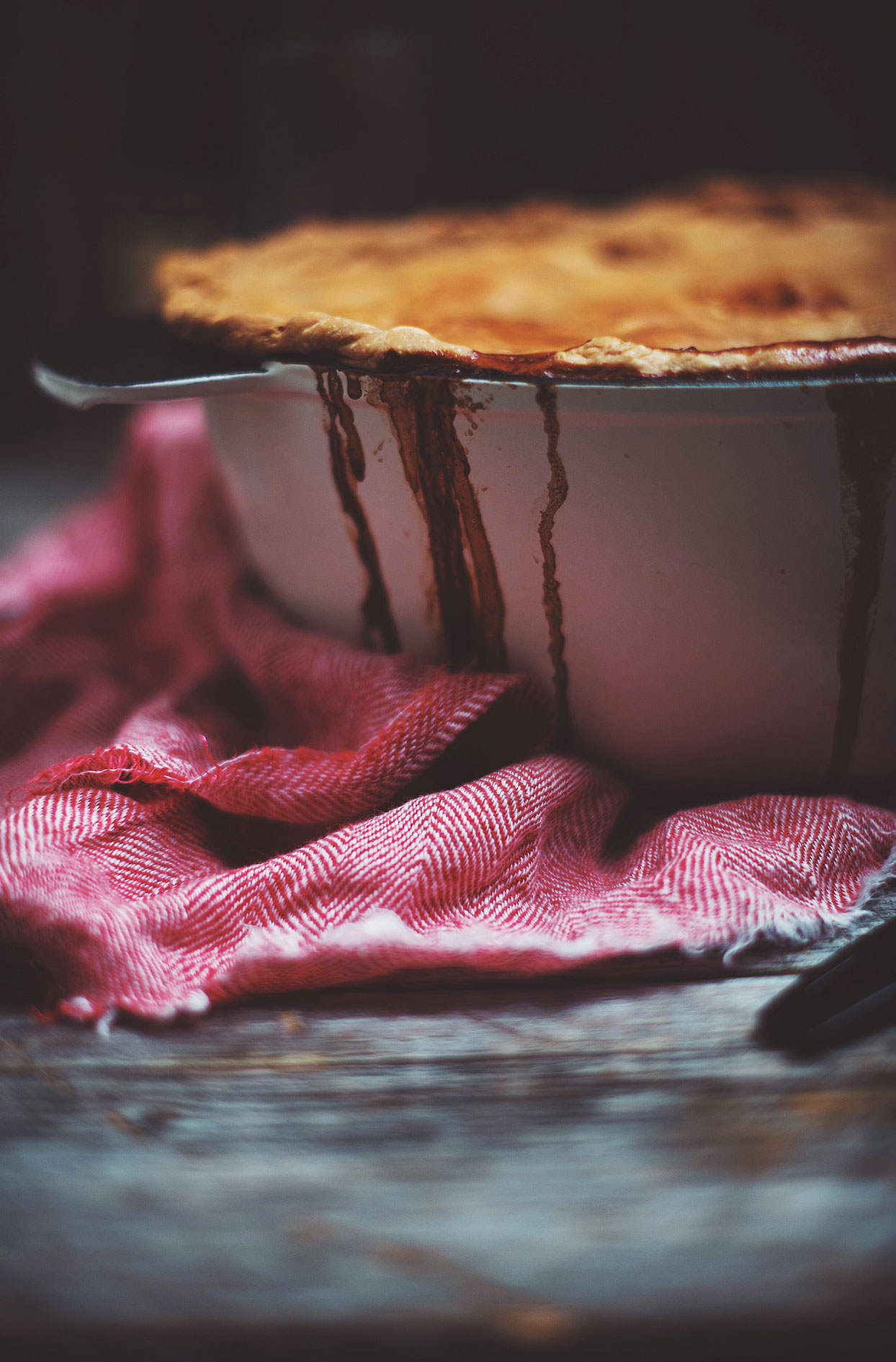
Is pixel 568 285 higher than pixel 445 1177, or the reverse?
pixel 568 285

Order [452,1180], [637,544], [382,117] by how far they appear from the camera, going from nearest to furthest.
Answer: [452,1180] < [637,544] < [382,117]

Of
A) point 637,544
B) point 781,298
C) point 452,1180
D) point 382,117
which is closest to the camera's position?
point 452,1180

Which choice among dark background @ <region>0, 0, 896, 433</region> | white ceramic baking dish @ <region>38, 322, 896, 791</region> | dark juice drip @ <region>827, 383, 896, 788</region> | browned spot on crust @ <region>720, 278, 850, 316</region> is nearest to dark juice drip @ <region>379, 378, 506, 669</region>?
white ceramic baking dish @ <region>38, 322, 896, 791</region>

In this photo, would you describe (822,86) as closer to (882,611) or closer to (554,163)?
(554,163)

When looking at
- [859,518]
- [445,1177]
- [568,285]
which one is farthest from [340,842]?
[568,285]

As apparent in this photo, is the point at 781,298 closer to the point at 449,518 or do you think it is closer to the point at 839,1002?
the point at 449,518

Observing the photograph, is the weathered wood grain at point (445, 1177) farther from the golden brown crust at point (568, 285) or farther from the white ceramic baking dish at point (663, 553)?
the golden brown crust at point (568, 285)

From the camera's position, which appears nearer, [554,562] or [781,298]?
[554,562]
